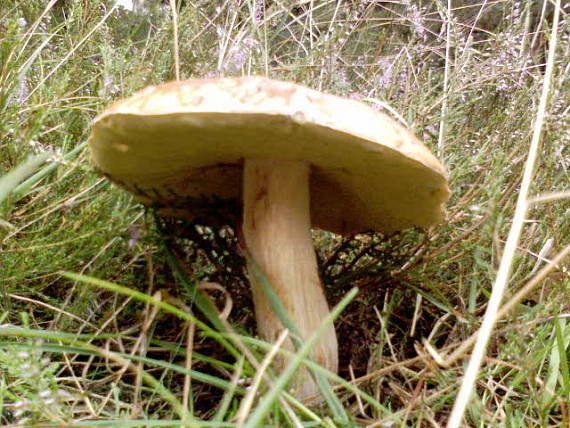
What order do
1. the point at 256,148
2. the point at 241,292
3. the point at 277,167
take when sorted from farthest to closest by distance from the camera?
the point at 241,292 → the point at 277,167 → the point at 256,148

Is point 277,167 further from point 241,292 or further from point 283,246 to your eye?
point 241,292

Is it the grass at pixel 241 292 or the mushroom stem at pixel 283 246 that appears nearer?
the grass at pixel 241 292

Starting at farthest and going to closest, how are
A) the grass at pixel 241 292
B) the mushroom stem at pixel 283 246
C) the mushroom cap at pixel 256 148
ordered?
the mushroom stem at pixel 283 246 < the grass at pixel 241 292 < the mushroom cap at pixel 256 148

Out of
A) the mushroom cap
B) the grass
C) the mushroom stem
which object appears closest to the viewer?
the mushroom cap

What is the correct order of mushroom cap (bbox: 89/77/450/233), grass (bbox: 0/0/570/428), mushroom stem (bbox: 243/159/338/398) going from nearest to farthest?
mushroom cap (bbox: 89/77/450/233) < grass (bbox: 0/0/570/428) < mushroom stem (bbox: 243/159/338/398)

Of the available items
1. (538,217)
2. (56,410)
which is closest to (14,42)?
(56,410)

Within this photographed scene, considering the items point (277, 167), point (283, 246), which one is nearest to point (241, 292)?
point (283, 246)

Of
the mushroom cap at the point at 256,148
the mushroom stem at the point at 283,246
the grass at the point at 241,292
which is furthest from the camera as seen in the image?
the mushroom stem at the point at 283,246

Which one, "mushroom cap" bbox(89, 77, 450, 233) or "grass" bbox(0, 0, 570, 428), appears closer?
"mushroom cap" bbox(89, 77, 450, 233)
